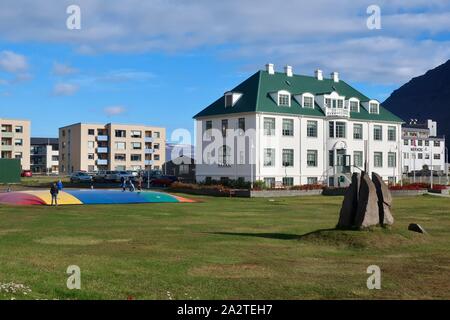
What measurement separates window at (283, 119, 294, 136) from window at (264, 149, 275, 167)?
2.76 metres

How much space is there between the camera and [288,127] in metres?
62.4

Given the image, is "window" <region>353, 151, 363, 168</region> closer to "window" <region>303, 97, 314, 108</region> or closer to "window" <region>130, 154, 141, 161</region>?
"window" <region>303, 97, 314, 108</region>

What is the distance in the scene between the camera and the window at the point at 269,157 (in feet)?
198

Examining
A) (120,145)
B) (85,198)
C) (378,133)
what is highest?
(120,145)

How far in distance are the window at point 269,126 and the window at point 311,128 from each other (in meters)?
5.06

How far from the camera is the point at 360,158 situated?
2685 inches

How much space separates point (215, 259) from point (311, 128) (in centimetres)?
4997

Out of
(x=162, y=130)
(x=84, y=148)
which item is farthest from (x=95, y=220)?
(x=162, y=130)

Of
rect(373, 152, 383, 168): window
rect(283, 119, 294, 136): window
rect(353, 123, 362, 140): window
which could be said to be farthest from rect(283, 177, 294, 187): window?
rect(373, 152, 383, 168): window

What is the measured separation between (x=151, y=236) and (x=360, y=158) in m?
50.5

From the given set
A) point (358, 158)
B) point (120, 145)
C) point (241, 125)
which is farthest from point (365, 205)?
point (120, 145)

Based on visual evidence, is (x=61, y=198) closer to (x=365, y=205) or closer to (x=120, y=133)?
(x=365, y=205)

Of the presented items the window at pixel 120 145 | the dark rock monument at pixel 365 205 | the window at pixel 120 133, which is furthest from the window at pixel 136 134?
the dark rock monument at pixel 365 205
